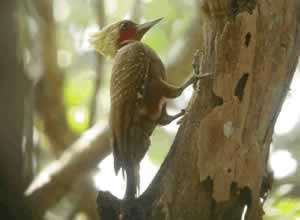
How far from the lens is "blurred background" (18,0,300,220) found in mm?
3398

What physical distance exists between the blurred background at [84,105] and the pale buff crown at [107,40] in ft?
1.04

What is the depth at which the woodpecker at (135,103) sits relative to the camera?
96.5 inches

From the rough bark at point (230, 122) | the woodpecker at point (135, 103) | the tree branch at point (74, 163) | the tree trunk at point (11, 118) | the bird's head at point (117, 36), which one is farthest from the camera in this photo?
the tree branch at point (74, 163)

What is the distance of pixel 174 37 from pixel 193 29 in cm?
66

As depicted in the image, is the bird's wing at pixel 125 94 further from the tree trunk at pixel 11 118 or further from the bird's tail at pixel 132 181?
the tree trunk at pixel 11 118

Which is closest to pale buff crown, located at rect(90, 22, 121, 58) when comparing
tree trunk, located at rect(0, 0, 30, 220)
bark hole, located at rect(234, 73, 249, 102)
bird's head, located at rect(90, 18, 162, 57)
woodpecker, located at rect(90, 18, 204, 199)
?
bird's head, located at rect(90, 18, 162, 57)

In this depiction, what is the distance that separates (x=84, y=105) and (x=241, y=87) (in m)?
2.37

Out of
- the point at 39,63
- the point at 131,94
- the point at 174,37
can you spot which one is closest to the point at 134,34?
the point at 131,94

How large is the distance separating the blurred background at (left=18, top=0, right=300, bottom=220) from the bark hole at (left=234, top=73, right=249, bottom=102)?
2.41 feet

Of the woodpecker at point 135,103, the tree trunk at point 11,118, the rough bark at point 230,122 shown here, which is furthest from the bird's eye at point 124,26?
the tree trunk at point 11,118

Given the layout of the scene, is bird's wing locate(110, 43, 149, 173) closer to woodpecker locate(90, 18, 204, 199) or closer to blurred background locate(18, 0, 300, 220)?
woodpecker locate(90, 18, 204, 199)

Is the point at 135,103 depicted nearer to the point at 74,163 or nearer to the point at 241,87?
the point at 241,87

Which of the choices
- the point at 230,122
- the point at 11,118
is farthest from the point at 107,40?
the point at 11,118

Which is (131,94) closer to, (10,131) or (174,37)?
(10,131)
